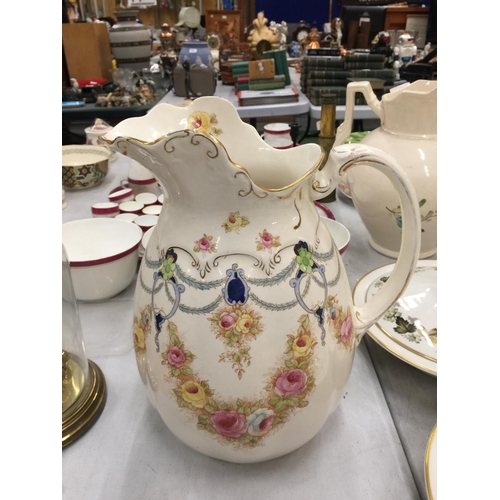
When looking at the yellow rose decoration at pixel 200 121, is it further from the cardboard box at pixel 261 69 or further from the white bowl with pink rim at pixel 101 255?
the cardboard box at pixel 261 69

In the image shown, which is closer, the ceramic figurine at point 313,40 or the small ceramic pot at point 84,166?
the small ceramic pot at point 84,166

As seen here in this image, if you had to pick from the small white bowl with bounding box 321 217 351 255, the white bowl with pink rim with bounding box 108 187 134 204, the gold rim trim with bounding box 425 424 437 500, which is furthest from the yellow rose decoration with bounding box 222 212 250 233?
the white bowl with pink rim with bounding box 108 187 134 204

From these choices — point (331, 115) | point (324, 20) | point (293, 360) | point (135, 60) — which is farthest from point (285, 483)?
point (324, 20)

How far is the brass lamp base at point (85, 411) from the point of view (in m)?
0.51

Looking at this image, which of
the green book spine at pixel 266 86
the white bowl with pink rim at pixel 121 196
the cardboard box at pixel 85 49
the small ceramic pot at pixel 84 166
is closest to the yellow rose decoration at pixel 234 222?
the white bowl with pink rim at pixel 121 196

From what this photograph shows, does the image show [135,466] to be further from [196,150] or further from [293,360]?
[196,150]

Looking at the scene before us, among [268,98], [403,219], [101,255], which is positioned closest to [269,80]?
[268,98]

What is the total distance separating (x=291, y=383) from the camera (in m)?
0.41

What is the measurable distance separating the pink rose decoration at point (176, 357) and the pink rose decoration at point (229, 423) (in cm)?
6

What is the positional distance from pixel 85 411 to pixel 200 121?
0.37 m

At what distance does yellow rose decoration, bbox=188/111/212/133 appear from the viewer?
0.51m

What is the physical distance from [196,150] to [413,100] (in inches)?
22.1

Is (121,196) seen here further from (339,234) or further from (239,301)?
(239,301)

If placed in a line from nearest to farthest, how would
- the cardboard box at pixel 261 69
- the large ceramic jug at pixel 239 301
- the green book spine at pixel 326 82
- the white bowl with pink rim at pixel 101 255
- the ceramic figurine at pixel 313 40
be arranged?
the large ceramic jug at pixel 239 301
the white bowl with pink rim at pixel 101 255
the green book spine at pixel 326 82
the cardboard box at pixel 261 69
the ceramic figurine at pixel 313 40
